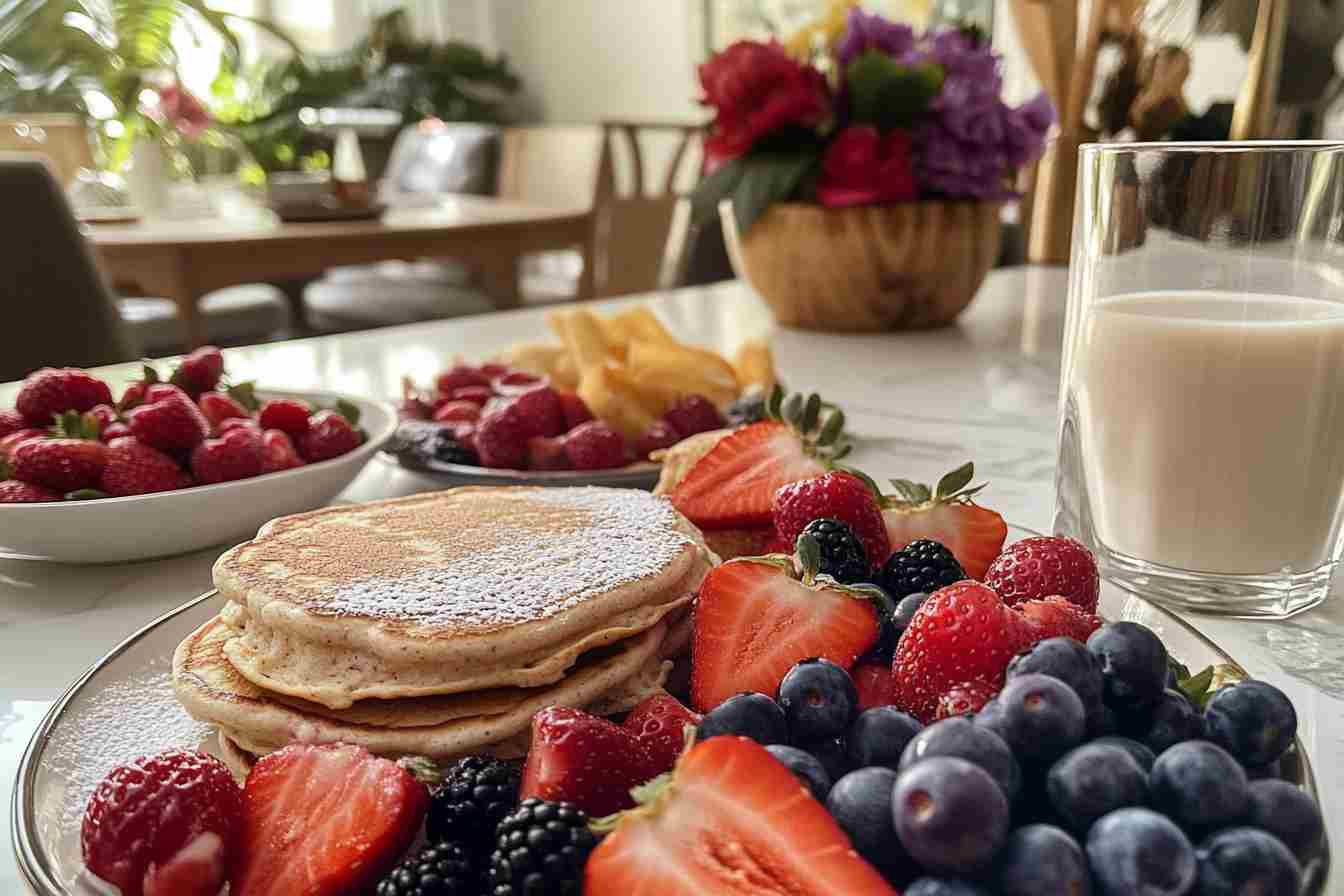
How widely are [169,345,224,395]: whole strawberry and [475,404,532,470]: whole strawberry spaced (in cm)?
Answer: 31

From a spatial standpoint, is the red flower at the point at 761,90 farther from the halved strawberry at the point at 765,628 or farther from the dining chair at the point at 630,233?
the dining chair at the point at 630,233

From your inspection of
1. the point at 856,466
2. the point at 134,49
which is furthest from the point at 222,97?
the point at 856,466

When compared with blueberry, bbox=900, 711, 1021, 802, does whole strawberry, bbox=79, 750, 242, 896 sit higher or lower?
lower

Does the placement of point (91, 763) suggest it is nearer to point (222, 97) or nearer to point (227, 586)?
point (227, 586)

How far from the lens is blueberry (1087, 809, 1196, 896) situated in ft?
1.35

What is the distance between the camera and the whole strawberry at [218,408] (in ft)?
3.53

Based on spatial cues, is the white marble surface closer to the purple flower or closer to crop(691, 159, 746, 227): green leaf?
crop(691, 159, 746, 227): green leaf

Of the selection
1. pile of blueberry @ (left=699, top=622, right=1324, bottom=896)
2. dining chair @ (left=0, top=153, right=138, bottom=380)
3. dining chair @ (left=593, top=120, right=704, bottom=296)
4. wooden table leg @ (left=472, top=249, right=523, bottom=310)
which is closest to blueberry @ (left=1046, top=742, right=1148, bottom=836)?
pile of blueberry @ (left=699, top=622, right=1324, bottom=896)

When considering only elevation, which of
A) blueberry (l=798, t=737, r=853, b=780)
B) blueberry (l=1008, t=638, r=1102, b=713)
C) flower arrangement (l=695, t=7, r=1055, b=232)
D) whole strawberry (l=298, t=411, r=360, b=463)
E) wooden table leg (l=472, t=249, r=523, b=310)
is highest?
flower arrangement (l=695, t=7, r=1055, b=232)

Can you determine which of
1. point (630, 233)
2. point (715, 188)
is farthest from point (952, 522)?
point (630, 233)

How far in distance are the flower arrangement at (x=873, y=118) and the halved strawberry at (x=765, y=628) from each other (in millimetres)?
1155

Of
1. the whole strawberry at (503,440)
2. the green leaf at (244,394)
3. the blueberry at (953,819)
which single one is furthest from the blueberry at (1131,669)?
the green leaf at (244,394)

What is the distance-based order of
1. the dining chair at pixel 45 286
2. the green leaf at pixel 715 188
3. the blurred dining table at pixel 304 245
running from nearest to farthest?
the green leaf at pixel 715 188
the dining chair at pixel 45 286
the blurred dining table at pixel 304 245

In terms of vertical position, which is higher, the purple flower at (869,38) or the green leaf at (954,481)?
the purple flower at (869,38)
